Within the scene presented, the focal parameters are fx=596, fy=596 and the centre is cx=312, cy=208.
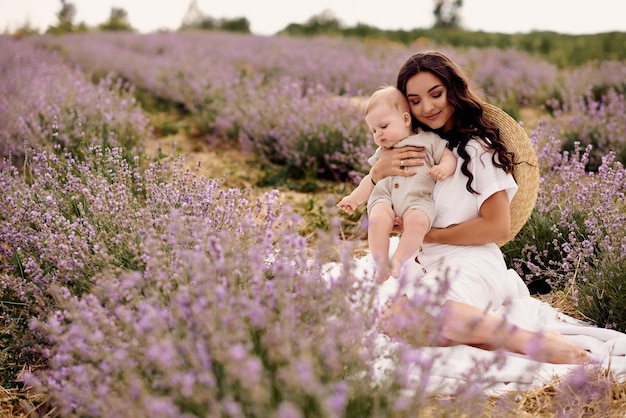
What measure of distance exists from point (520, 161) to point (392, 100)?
2.10 ft

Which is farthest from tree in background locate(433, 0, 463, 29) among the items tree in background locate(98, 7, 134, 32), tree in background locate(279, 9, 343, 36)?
tree in background locate(98, 7, 134, 32)

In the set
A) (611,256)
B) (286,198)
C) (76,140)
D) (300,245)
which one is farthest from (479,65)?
(300,245)

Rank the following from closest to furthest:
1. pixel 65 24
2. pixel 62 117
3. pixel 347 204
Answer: pixel 347 204
pixel 62 117
pixel 65 24

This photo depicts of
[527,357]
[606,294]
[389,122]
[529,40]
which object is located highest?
[529,40]

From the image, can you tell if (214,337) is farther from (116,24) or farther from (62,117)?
(116,24)

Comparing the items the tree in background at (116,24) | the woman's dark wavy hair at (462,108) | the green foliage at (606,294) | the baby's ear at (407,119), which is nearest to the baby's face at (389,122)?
the baby's ear at (407,119)

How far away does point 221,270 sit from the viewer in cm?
160

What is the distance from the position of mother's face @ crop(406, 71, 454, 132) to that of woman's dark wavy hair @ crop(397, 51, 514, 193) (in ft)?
0.07

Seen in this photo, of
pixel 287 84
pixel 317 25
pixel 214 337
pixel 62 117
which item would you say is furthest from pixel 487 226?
pixel 317 25

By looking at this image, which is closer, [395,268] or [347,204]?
[395,268]

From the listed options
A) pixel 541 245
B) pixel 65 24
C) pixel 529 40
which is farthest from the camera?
pixel 65 24

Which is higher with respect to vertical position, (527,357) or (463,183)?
(463,183)

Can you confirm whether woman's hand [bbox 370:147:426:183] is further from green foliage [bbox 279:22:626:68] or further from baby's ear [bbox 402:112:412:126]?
green foliage [bbox 279:22:626:68]

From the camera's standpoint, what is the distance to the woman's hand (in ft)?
8.48
